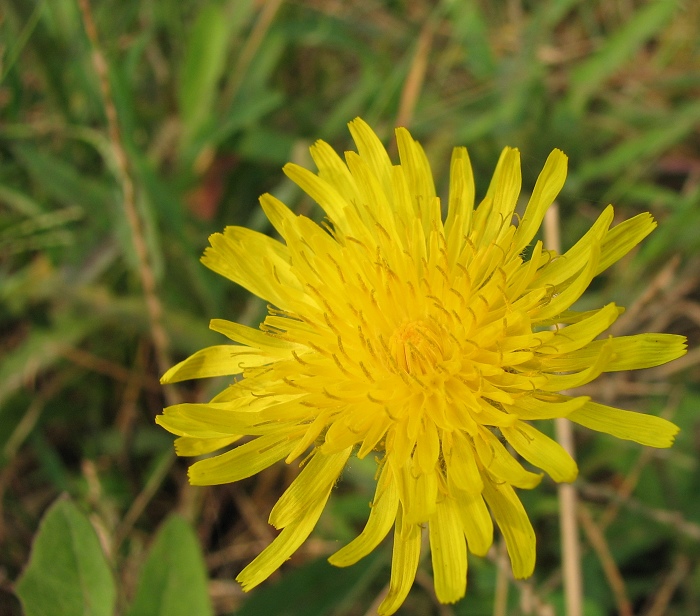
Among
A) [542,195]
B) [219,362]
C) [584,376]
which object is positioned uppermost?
[542,195]

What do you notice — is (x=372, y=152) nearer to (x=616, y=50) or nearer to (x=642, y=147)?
(x=642, y=147)

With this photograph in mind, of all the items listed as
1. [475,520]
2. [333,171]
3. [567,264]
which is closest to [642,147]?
[567,264]

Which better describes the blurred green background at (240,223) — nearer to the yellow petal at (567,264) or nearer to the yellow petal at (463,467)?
the yellow petal at (567,264)

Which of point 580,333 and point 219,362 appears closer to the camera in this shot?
point 580,333

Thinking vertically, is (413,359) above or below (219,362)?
below

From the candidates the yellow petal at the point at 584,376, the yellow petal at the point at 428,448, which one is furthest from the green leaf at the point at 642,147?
the yellow petal at the point at 428,448

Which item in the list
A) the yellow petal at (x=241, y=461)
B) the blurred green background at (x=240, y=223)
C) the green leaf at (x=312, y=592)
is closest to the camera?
the yellow petal at (x=241, y=461)
